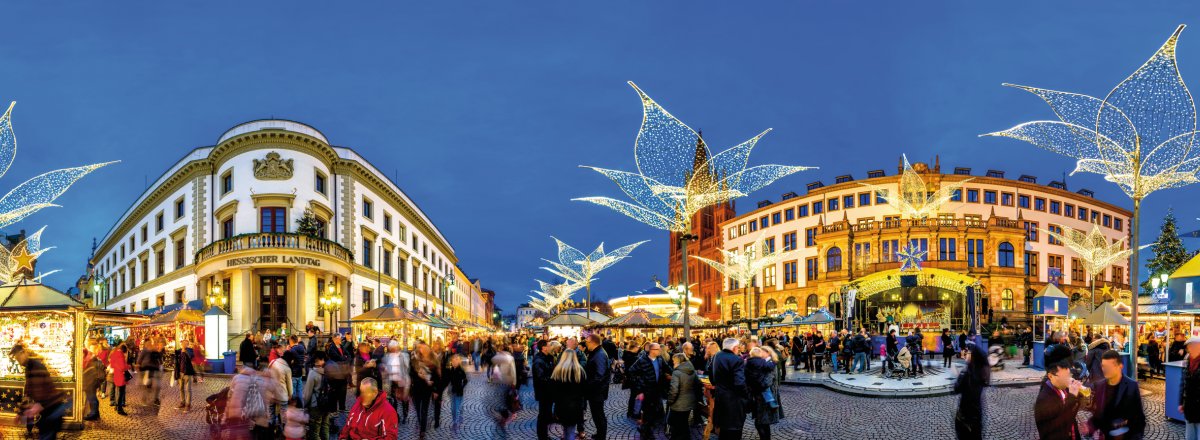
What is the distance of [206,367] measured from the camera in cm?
2778

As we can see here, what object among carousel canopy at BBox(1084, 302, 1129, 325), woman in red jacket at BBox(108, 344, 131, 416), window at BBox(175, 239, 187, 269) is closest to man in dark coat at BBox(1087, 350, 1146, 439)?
woman in red jacket at BBox(108, 344, 131, 416)

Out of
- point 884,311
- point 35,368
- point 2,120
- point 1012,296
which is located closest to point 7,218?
point 2,120

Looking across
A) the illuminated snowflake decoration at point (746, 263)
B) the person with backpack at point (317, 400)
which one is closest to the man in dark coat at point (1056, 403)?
the person with backpack at point (317, 400)

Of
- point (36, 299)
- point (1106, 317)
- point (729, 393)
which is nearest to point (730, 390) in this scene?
point (729, 393)

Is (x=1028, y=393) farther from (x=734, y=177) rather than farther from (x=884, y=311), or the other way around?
(x=884, y=311)

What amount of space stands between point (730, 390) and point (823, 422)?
5.90 meters

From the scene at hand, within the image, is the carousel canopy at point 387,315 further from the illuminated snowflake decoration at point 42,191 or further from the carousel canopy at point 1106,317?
the carousel canopy at point 1106,317

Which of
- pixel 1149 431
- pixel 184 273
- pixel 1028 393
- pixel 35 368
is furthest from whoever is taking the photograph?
pixel 184 273

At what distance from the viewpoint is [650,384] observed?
12.2 metres

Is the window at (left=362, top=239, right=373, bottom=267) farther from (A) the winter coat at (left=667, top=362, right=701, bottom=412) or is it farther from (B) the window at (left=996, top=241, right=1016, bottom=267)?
(B) the window at (left=996, top=241, right=1016, bottom=267)

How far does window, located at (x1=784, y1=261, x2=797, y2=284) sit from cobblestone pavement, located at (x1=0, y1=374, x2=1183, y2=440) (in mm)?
54218

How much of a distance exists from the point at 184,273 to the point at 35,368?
3770 cm

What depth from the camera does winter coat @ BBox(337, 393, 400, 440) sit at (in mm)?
7043

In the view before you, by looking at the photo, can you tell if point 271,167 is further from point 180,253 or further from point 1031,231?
point 1031,231
